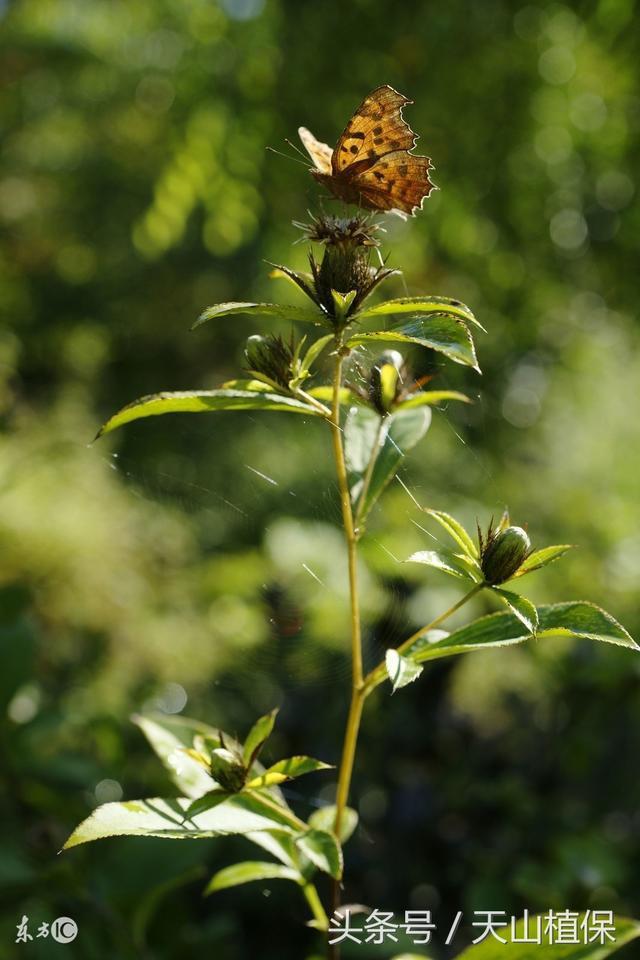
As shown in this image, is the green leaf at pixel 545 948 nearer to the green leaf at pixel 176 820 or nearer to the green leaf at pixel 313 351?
the green leaf at pixel 176 820

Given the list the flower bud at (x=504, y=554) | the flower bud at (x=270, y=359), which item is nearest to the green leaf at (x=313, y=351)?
the flower bud at (x=270, y=359)

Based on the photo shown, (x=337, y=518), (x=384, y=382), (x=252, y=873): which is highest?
(x=384, y=382)

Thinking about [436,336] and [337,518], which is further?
[337,518]

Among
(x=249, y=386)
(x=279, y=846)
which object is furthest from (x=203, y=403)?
(x=279, y=846)

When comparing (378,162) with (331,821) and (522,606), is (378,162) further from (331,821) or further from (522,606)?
(331,821)

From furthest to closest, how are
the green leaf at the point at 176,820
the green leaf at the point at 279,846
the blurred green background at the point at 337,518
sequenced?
1. the blurred green background at the point at 337,518
2. the green leaf at the point at 279,846
3. the green leaf at the point at 176,820

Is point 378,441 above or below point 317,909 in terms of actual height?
above
